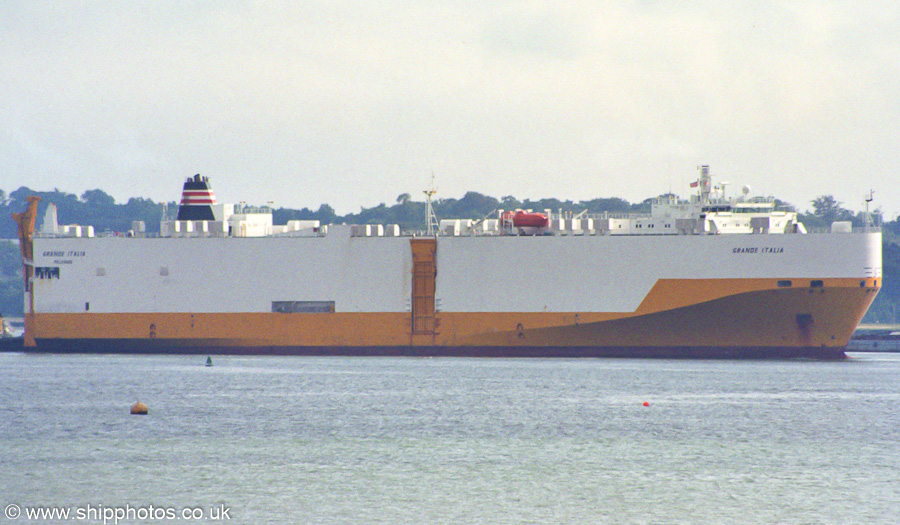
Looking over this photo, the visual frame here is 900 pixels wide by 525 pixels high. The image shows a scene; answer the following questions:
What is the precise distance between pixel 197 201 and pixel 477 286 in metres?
12.7

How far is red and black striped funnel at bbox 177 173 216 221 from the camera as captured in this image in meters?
44.8

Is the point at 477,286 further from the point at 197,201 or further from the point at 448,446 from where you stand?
the point at 448,446

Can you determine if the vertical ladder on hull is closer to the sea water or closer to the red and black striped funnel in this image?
the sea water

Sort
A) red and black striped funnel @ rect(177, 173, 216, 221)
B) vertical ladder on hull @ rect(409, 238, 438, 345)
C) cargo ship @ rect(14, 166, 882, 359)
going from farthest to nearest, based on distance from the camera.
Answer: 1. red and black striped funnel @ rect(177, 173, 216, 221)
2. vertical ladder on hull @ rect(409, 238, 438, 345)
3. cargo ship @ rect(14, 166, 882, 359)

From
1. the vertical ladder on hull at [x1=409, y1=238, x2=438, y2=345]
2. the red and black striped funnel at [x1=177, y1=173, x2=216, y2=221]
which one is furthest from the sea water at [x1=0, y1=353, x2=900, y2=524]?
the red and black striped funnel at [x1=177, y1=173, x2=216, y2=221]

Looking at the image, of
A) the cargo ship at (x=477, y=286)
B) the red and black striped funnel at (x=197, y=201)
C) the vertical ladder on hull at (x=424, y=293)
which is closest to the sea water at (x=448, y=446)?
the cargo ship at (x=477, y=286)

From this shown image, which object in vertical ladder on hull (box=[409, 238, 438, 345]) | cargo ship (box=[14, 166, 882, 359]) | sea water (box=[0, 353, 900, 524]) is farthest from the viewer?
vertical ladder on hull (box=[409, 238, 438, 345])

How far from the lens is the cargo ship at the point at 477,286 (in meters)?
37.8

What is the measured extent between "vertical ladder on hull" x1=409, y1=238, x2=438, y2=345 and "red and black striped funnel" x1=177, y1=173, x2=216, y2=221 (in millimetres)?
9661

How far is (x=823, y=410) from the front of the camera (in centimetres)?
2830

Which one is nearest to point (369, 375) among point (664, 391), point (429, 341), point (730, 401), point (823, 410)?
point (429, 341)

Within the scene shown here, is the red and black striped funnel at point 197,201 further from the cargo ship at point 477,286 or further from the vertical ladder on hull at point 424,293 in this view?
the vertical ladder on hull at point 424,293

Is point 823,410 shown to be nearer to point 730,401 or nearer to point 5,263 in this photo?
point 730,401

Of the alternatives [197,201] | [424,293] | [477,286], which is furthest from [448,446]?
[197,201]
